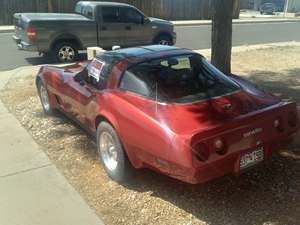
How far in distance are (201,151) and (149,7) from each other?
26.3 metres

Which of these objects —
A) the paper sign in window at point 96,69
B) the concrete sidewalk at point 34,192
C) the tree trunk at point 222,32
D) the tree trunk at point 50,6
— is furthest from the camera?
the tree trunk at point 50,6

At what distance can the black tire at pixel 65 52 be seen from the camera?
1168 centimetres

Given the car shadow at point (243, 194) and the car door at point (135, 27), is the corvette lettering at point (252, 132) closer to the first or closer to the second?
the car shadow at point (243, 194)

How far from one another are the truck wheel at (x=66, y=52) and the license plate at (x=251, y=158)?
9061mm

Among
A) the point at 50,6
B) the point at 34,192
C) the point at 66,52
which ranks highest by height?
the point at 50,6

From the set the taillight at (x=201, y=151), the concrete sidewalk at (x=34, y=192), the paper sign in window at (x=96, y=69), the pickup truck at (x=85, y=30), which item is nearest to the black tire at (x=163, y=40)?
the pickup truck at (x=85, y=30)

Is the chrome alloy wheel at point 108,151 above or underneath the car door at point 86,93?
underneath

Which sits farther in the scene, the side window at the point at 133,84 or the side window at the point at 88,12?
the side window at the point at 88,12

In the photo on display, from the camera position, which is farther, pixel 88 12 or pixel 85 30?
pixel 88 12

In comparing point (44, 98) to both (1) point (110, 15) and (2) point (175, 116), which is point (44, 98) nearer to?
(2) point (175, 116)

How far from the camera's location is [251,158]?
370 centimetres

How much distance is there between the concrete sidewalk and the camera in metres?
3.69

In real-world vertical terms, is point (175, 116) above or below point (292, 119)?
above

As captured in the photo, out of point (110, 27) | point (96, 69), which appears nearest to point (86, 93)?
point (96, 69)
